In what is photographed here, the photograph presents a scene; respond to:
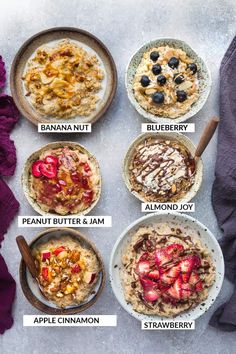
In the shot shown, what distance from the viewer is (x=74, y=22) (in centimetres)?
202

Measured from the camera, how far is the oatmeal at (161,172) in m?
1.89

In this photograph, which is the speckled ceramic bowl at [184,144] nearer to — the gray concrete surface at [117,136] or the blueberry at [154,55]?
the gray concrete surface at [117,136]

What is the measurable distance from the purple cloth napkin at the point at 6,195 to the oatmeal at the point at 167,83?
1.25 feet

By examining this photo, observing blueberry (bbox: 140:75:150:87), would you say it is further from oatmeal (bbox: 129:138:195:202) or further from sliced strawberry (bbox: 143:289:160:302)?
sliced strawberry (bbox: 143:289:160:302)

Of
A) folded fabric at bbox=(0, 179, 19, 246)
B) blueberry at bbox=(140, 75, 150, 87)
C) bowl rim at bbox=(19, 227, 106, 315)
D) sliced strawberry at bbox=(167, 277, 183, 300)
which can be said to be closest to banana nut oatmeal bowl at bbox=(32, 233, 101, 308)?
bowl rim at bbox=(19, 227, 106, 315)

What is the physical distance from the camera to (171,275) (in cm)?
180

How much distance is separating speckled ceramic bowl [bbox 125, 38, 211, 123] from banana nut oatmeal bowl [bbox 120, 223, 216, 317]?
31cm

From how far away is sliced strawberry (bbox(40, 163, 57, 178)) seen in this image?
1876mm

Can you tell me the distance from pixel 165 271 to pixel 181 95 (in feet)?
1.64

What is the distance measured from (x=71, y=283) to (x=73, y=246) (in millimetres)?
111

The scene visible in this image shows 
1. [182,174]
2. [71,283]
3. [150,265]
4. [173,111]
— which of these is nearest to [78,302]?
[71,283]

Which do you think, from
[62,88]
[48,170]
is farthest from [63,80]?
[48,170]

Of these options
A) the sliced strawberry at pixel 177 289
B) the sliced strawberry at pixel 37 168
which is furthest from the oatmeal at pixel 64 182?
the sliced strawberry at pixel 177 289

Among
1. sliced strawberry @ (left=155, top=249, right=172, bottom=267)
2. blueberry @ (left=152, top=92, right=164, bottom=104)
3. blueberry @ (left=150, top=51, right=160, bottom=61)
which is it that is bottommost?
sliced strawberry @ (left=155, top=249, right=172, bottom=267)
